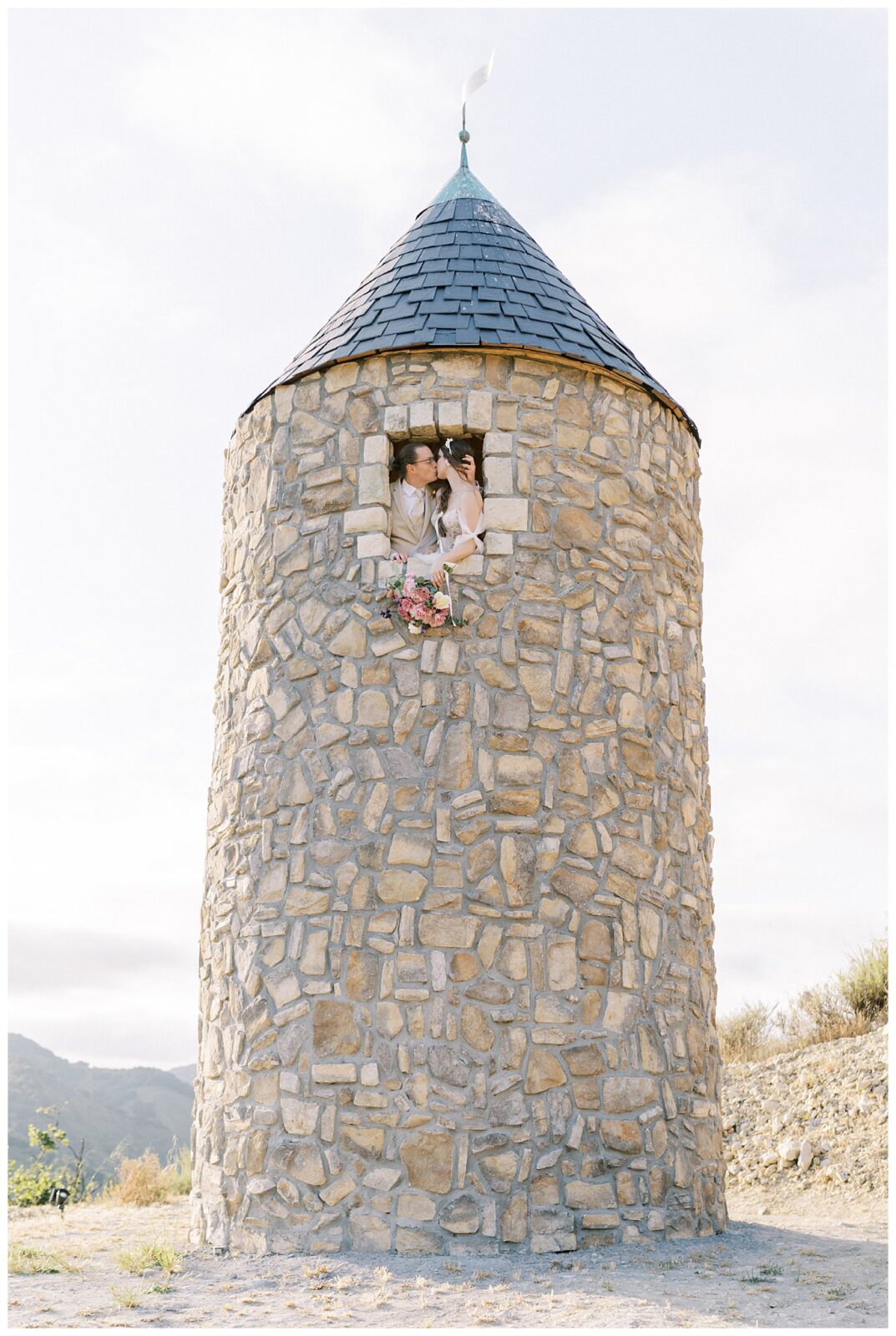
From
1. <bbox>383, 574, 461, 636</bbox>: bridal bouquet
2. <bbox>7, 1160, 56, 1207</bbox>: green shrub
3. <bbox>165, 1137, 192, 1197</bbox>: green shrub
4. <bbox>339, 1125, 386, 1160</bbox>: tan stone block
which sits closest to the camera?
<bbox>339, 1125, 386, 1160</bbox>: tan stone block

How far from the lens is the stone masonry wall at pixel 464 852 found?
7.93m

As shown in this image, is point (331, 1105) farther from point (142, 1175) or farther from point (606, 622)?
point (142, 1175)

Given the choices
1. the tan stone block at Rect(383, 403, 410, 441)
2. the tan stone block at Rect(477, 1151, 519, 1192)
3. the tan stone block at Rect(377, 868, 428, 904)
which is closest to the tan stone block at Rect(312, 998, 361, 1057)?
the tan stone block at Rect(377, 868, 428, 904)

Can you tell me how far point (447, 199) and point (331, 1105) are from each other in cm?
744

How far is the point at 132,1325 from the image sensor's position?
625 centimetres

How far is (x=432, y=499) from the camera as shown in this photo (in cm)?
927

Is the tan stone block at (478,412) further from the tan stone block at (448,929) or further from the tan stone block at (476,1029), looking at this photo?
the tan stone block at (476,1029)

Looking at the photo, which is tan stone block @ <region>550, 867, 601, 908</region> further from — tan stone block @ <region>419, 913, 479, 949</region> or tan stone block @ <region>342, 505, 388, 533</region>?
tan stone block @ <region>342, 505, 388, 533</region>

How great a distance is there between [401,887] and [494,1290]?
8.11 feet

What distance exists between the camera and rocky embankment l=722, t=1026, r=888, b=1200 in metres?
12.0

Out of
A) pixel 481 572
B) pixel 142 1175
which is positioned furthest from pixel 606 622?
pixel 142 1175

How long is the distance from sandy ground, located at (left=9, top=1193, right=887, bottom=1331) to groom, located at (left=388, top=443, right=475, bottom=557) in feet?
15.7

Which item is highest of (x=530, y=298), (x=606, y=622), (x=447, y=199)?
(x=447, y=199)

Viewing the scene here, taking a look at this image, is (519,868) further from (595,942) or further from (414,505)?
(414,505)
